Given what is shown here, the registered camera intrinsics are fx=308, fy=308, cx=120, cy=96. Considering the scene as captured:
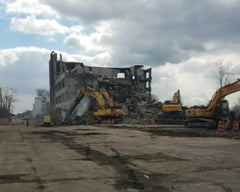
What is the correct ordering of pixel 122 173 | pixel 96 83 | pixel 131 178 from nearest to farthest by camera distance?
1. pixel 131 178
2. pixel 122 173
3. pixel 96 83

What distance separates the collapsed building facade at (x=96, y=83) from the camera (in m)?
74.1

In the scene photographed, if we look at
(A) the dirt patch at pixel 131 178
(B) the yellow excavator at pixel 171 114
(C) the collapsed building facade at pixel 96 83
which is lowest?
(A) the dirt patch at pixel 131 178

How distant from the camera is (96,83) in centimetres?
7656

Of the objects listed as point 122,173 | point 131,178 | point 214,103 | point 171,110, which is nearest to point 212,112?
point 214,103

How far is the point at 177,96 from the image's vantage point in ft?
156

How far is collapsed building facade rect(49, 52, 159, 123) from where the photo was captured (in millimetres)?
74062

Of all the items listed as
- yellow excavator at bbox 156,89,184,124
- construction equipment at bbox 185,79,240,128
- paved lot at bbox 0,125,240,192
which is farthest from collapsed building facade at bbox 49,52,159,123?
paved lot at bbox 0,125,240,192

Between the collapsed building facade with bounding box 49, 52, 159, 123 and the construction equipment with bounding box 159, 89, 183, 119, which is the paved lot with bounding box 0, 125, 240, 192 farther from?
the collapsed building facade with bounding box 49, 52, 159, 123

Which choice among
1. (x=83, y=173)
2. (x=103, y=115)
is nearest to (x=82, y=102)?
(x=103, y=115)

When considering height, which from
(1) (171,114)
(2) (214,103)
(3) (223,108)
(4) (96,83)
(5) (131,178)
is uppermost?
(4) (96,83)

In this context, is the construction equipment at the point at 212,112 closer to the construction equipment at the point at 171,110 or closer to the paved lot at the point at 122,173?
the construction equipment at the point at 171,110

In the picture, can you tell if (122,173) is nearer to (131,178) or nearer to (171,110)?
(131,178)

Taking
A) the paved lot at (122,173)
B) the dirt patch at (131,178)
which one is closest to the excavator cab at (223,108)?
the paved lot at (122,173)

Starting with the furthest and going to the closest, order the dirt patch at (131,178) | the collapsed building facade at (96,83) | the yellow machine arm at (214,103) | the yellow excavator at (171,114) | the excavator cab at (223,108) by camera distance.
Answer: the collapsed building facade at (96,83) → the yellow excavator at (171,114) → the excavator cab at (223,108) → the yellow machine arm at (214,103) → the dirt patch at (131,178)
